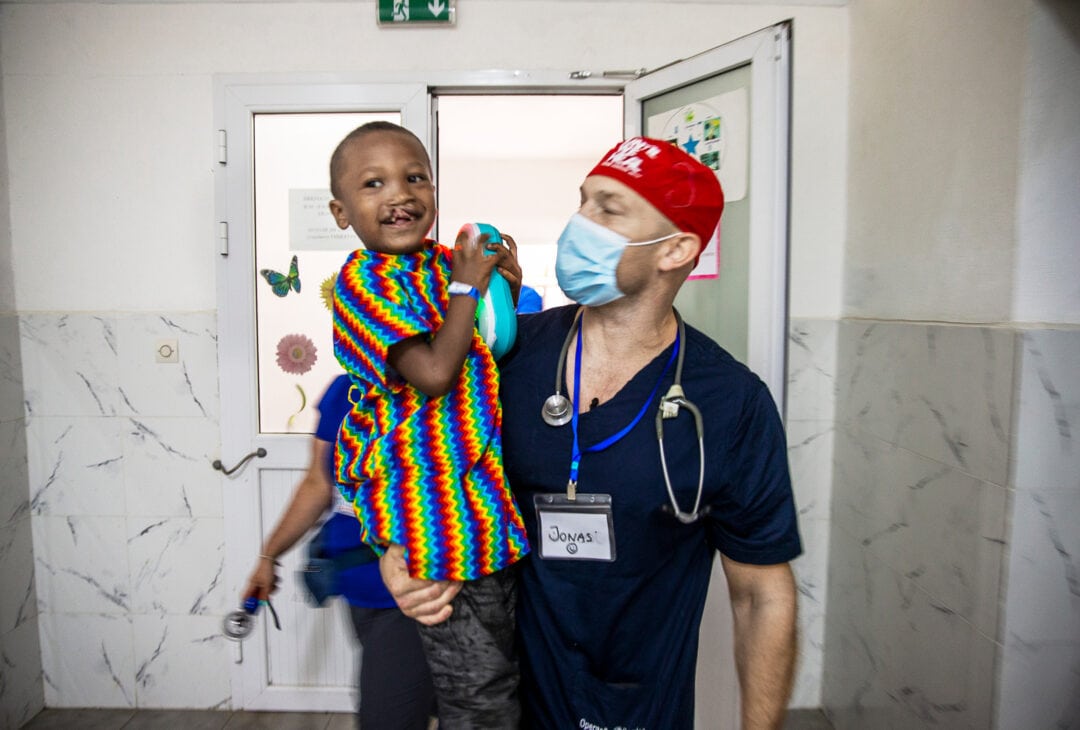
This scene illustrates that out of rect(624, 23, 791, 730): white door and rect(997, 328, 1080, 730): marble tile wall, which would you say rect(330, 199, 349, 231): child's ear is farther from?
rect(997, 328, 1080, 730): marble tile wall

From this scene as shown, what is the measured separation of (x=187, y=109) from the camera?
2336 mm

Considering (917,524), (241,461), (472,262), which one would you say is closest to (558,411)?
(472,262)

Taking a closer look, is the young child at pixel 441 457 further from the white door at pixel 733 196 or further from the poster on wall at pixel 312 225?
the poster on wall at pixel 312 225

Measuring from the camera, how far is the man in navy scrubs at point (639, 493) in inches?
39.4

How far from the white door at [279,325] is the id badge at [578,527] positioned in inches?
64.0

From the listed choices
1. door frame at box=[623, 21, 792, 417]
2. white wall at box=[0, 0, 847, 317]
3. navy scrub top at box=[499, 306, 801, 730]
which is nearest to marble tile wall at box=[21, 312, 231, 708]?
white wall at box=[0, 0, 847, 317]

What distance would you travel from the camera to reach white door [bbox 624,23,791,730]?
1673 millimetres

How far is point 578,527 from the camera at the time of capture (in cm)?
101

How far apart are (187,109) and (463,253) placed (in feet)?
6.37

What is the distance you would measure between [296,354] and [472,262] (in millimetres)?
1626

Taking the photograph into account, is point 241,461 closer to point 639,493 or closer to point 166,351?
point 166,351

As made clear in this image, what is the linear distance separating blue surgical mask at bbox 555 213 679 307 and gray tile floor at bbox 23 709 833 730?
2.12 metres

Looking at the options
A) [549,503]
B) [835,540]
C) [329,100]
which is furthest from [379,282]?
[835,540]

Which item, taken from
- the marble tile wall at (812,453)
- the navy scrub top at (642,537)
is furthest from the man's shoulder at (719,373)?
the marble tile wall at (812,453)
